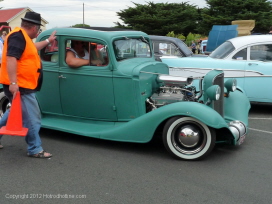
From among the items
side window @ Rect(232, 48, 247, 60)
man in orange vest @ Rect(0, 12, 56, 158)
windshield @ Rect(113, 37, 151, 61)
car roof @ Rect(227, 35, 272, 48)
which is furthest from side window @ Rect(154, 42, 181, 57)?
man in orange vest @ Rect(0, 12, 56, 158)

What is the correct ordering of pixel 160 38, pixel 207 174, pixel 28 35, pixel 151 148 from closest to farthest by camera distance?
1. pixel 207 174
2. pixel 28 35
3. pixel 151 148
4. pixel 160 38

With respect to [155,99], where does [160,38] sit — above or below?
above

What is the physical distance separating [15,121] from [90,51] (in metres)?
1.53

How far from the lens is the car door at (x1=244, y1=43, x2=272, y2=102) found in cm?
719

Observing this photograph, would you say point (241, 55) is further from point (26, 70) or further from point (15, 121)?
point (15, 121)

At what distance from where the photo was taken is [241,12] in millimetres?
35719

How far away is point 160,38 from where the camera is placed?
11.1 m

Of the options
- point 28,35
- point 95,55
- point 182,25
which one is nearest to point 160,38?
point 95,55

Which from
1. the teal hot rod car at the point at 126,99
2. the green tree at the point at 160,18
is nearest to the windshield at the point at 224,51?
the teal hot rod car at the point at 126,99

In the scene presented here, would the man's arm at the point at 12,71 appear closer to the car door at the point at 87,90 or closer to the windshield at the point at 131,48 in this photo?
the car door at the point at 87,90

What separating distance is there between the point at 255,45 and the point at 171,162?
421cm

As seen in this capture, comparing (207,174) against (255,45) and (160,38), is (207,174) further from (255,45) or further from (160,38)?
(160,38)

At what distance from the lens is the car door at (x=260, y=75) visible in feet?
23.6

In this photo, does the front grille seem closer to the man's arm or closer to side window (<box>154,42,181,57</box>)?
the man's arm
